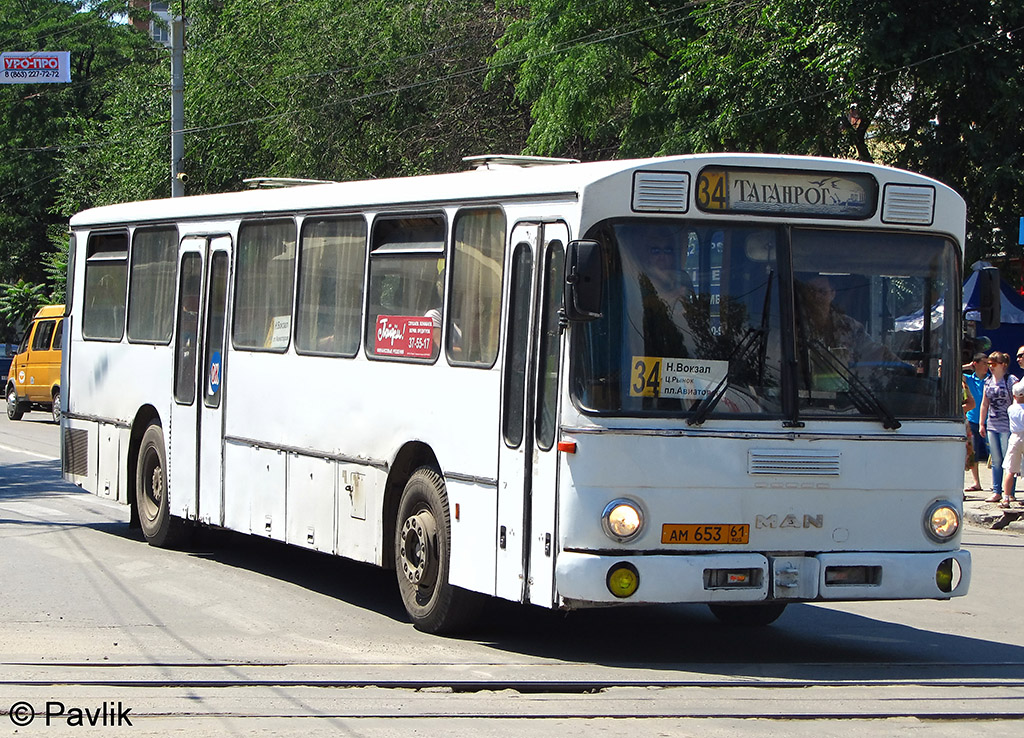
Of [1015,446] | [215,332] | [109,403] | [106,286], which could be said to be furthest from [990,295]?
[106,286]

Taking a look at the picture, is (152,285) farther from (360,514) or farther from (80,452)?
(360,514)

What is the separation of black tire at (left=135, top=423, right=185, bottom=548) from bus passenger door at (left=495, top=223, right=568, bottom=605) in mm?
5533

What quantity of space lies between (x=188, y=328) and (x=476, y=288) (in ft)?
15.4

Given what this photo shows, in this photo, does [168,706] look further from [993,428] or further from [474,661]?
[993,428]

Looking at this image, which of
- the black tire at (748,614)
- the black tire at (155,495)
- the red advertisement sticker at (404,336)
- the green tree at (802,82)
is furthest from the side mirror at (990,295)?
the green tree at (802,82)

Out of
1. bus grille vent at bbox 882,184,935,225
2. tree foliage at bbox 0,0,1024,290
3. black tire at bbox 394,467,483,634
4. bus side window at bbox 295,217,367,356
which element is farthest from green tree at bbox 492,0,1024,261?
black tire at bbox 394,467,483,634

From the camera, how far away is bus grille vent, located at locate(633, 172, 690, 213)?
26.3 feet

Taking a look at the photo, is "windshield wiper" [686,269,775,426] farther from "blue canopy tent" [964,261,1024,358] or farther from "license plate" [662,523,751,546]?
"blue canopy tent" [964,261,1024,358]

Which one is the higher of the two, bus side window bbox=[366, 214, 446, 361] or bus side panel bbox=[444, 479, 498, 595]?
bus side window bbox=[366, 214, 446, 361]

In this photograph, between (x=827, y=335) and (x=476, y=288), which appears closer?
(x=827, y=335)

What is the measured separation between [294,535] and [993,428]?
372 inches

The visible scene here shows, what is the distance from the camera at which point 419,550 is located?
9.32 meters

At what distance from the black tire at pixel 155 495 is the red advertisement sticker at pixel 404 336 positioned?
395cm

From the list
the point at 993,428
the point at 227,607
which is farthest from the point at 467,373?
the point at 993,428
